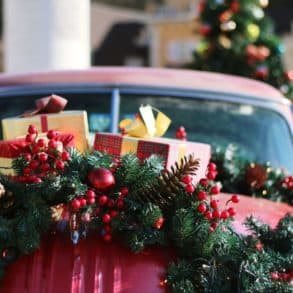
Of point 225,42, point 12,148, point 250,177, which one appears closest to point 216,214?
point 12,148

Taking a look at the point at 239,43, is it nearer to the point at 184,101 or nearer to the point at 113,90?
the point at 184,101

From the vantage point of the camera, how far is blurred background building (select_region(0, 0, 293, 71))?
690cm

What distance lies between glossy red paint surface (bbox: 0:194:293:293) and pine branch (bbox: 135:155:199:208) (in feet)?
0.49

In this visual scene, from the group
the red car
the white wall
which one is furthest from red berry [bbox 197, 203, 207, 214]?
the white wall

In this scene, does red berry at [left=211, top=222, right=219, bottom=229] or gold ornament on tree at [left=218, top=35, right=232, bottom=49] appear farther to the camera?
gold ornament on tree at [left=218, top=35, right=232, bottom=49]

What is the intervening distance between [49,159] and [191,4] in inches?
679

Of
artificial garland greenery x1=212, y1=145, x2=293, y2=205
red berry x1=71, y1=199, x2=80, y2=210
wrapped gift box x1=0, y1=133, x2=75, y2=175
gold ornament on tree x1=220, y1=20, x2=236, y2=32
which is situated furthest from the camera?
gold ornament on tree x1=220, y1=20, x2=236, y2=32

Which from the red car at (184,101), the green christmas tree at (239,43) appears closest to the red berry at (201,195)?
the red car at (184,101)

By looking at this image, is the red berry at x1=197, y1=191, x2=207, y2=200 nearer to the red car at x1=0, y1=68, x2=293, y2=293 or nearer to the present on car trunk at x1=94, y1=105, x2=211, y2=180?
the present on car trunk at x1=94, y1=105, x2=211, y2=180

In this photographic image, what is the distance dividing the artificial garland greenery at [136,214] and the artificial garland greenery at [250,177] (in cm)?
107

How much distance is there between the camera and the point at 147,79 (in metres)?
3.72

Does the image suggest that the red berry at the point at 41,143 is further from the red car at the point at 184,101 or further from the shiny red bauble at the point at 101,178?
the red car at the point at 184,101

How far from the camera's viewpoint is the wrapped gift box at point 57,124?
2518mm

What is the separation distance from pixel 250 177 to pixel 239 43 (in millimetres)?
5516
